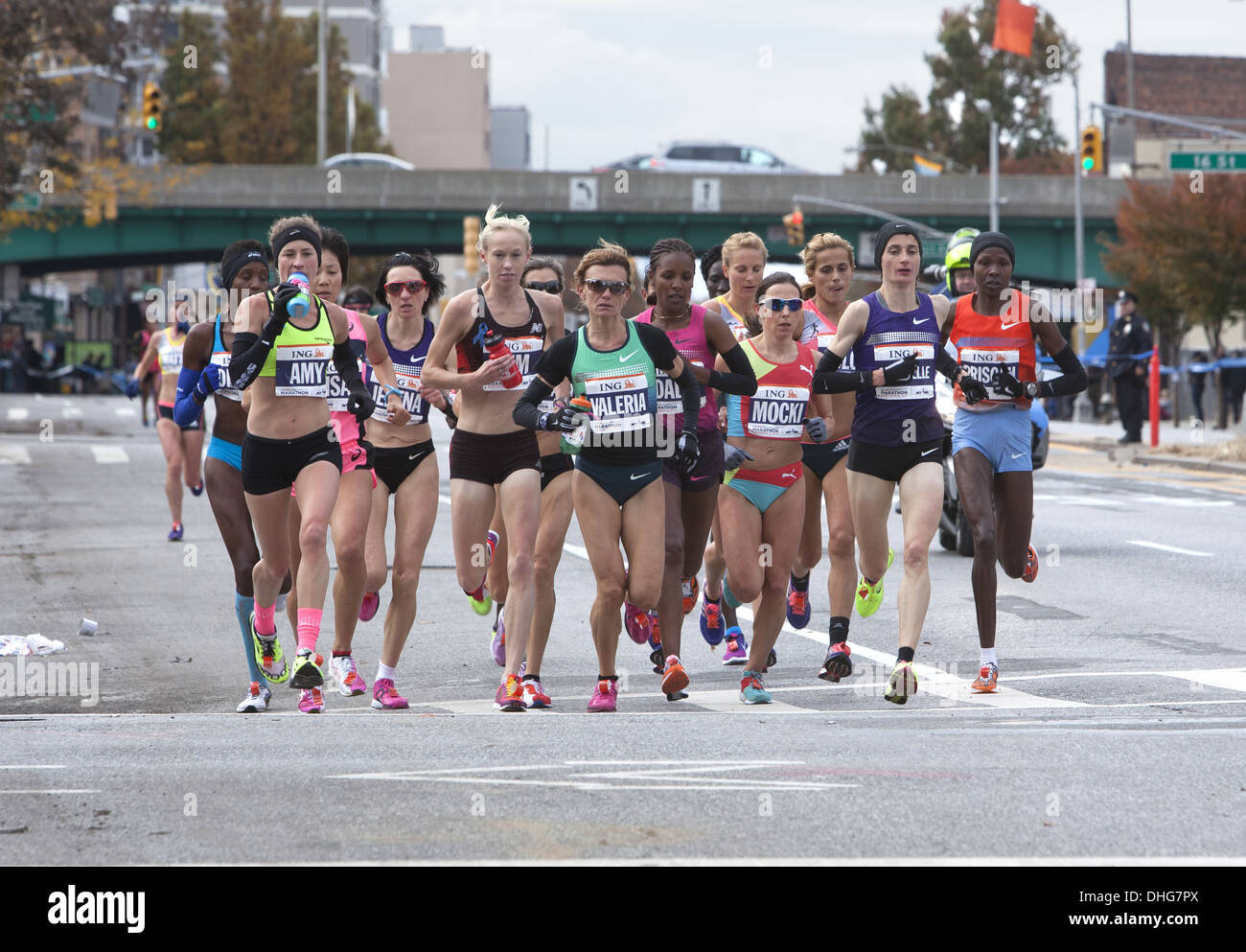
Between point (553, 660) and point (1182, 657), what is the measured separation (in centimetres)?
337

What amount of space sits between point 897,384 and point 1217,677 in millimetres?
2181

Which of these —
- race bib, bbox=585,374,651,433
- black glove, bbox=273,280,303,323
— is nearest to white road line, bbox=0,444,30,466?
black glove, bbox=273,280,303,323

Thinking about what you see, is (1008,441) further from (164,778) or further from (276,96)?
(276,96)

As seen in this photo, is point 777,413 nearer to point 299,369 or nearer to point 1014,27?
point 299,369

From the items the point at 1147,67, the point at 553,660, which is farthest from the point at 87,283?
the point at 553,660

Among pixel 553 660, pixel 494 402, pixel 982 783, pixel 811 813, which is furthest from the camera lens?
pixel 553 660

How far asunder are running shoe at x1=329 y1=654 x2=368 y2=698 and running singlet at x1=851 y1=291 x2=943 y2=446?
264 centimetres

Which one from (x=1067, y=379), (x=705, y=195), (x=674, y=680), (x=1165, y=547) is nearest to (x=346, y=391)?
(x=674, y=680)

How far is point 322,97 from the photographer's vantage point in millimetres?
86500

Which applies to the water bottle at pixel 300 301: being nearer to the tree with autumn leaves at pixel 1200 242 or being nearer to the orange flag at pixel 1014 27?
the tree with autumn leaves at pixel 1200 242

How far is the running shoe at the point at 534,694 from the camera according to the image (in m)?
9.28

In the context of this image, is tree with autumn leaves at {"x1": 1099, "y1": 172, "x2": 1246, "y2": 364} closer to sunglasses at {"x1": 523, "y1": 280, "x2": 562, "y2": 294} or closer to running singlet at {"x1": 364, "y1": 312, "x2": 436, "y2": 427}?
sunglasses at {"x1": 523, "y1": 280, "x2": 562, "y2": 294}

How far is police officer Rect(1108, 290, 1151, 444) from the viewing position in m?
33.6

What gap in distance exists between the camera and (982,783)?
684cm
